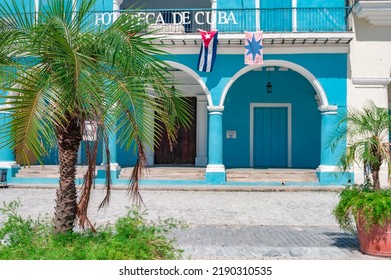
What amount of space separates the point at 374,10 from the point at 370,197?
10351 millimetres

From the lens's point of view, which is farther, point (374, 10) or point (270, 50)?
point (270, 50)

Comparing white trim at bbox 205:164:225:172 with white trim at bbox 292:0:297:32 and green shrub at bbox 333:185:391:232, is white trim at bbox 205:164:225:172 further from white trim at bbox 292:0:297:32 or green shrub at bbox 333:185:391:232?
green shrub at bbox 333:185:391:232

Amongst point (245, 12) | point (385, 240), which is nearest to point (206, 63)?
point (245, 12)

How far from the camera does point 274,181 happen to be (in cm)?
1484

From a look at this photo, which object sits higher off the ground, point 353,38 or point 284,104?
point 353,38

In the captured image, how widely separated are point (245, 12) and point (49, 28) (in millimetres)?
11846

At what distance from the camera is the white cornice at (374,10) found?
14.1 metres

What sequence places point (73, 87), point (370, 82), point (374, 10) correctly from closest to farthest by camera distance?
point (73, 87) → point (374, 10) → point (370, 82)

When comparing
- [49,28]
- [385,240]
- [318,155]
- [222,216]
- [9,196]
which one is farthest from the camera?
[318,155]

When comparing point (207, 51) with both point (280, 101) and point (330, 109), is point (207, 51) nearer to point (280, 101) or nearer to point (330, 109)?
point (330, 109)

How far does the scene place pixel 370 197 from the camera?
5.67 metres

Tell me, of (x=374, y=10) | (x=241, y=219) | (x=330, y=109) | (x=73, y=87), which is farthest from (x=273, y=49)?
(x=73, y=87)

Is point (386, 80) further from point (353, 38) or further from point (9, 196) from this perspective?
point (9, 196)

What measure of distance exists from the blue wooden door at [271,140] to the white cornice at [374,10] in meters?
4.71
